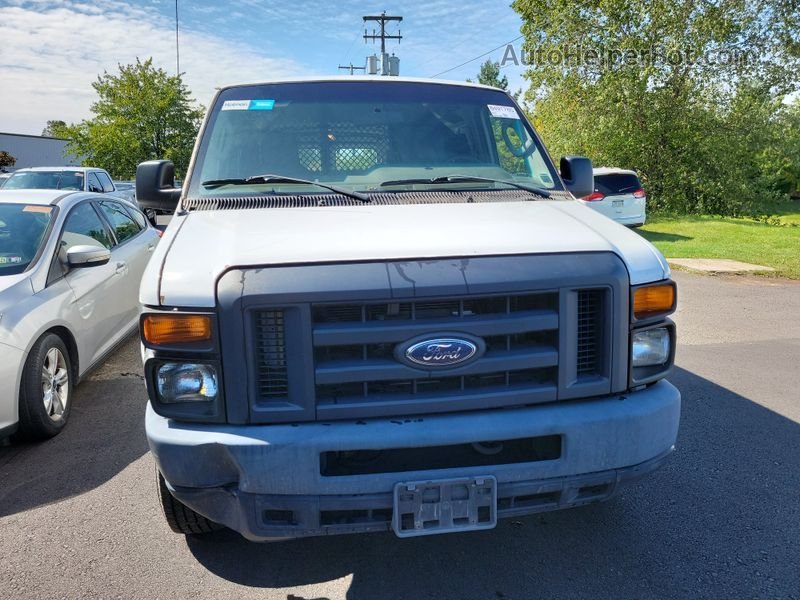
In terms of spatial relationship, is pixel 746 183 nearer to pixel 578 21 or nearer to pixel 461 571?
pixel 578 21

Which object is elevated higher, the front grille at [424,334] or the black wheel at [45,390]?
the front grille at [424,334]

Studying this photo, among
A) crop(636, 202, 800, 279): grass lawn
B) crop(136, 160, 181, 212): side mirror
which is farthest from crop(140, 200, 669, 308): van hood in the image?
crop(636, 202, 800, 279): grass lawn

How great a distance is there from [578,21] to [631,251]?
850 inches

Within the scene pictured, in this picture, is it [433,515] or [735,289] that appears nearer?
[433,515]

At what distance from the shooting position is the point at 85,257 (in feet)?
15.9

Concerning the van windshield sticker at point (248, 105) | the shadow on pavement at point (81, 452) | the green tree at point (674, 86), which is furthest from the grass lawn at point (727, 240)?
the shadow on pavement at point (81, 452)

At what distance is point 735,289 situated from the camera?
31.6 feet

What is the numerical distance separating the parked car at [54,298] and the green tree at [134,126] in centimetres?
2762

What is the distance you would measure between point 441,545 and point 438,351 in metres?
→ 1.22


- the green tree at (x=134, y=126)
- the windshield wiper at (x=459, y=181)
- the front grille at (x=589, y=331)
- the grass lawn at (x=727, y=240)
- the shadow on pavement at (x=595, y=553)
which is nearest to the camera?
the front grille at (x=589, y=331)

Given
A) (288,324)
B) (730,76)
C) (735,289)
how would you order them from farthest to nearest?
1. (730,76)
2. (735,289)
3. (288,324)

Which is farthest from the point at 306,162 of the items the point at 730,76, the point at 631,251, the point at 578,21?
the point at 730,76

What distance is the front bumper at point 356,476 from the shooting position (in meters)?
2.35

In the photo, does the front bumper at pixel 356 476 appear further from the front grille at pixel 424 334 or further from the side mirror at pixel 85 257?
the side mirror at pixel 85 257
